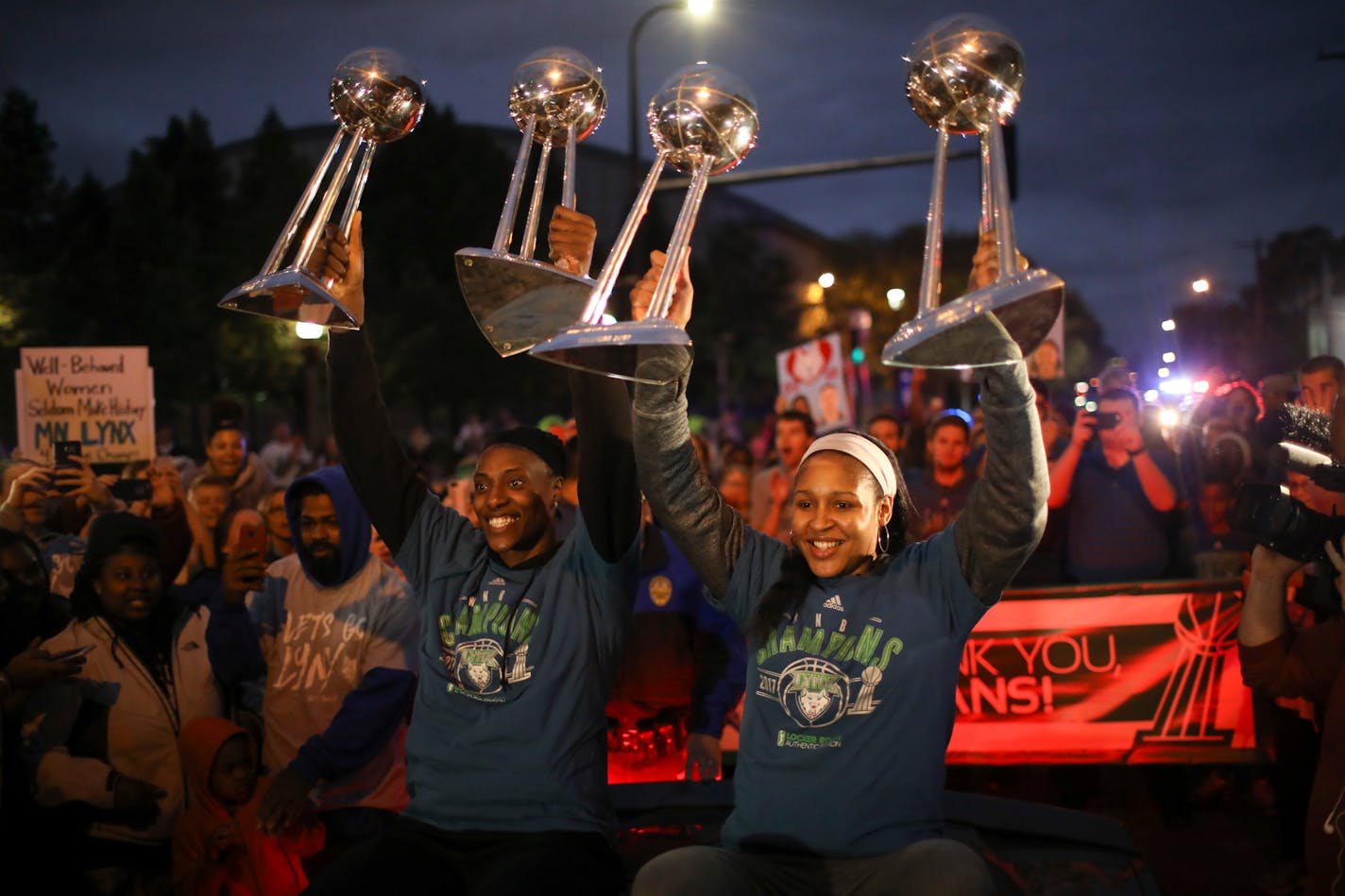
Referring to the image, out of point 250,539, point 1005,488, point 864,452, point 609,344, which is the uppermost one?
point 609,344

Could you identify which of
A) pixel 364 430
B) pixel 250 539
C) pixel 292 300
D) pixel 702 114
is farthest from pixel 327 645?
pixel 702 114

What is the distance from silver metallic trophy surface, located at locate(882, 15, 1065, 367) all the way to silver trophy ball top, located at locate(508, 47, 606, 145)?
1018mm

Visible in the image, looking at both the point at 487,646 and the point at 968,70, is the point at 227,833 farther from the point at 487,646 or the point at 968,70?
the point at 968,70

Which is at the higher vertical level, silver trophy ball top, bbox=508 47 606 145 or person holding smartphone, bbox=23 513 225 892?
silver trophy ball top, bbox=508 47 606 145

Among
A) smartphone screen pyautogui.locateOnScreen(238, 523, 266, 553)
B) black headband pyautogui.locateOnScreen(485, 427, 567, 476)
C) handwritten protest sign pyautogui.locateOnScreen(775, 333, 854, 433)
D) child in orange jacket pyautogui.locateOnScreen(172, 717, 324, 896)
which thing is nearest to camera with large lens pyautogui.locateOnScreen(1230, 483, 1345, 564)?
black headband pyautogui.locateOnScreen(485, 427, 567, 476)

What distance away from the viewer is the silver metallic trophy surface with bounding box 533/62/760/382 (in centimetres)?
280

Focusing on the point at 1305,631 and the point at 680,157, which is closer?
the point at 680,157

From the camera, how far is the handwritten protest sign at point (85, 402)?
8.17 meters

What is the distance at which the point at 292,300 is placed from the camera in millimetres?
3199

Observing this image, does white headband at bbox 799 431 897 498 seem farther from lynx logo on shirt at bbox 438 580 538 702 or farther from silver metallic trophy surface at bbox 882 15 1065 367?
lynx logo on shirt at bbox 438 580 538 702

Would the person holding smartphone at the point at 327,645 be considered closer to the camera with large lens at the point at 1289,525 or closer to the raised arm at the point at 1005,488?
the raised arm at the point at 1005,488

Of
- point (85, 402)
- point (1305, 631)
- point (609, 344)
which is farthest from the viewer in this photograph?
point (85, 402)

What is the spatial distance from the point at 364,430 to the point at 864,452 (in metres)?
1.50

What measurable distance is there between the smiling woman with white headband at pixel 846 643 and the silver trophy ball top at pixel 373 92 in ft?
3.46
